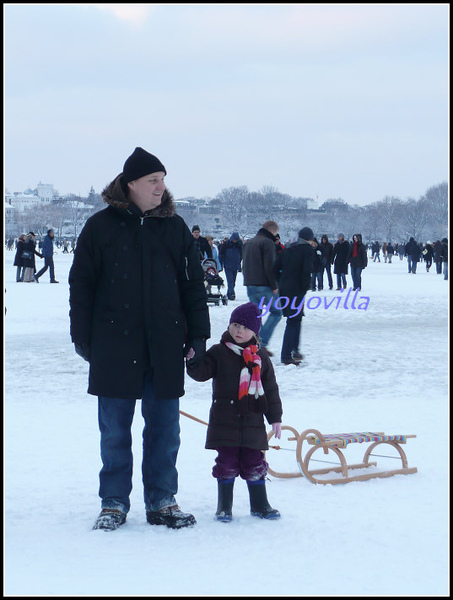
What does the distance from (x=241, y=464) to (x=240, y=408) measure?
0.25 meters

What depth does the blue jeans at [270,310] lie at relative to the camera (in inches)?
384

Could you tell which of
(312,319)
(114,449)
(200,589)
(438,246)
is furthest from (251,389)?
(438,246)

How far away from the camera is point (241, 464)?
395 cm

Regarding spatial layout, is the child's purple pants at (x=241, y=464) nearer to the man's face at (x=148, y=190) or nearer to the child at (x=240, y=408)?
the child at (x=240, y=408)

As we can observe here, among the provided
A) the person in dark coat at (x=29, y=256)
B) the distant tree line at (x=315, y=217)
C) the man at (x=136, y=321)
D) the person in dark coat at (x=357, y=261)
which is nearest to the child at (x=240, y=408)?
the man at (x=136, y=321)

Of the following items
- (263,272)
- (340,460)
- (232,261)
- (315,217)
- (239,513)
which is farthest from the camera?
(315,217)

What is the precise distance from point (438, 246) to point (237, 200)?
110 m

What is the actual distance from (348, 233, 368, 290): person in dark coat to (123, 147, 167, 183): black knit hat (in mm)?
16583

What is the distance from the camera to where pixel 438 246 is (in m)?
30.7

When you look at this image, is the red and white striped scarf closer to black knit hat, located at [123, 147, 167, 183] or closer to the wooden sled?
the wooden sled

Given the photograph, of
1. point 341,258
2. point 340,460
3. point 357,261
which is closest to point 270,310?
point 340,460

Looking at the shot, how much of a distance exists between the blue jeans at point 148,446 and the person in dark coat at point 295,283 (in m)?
5.09

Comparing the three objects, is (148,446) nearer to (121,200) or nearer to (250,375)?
(250,375)

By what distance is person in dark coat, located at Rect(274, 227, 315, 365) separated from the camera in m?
8.94
